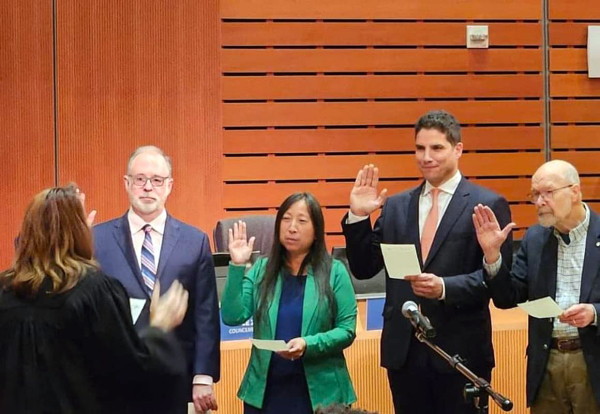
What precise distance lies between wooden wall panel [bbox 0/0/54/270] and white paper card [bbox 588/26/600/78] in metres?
4.28

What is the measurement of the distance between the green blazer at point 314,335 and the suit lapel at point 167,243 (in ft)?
0.76

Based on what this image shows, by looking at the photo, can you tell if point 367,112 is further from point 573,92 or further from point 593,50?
Result: point 593,50

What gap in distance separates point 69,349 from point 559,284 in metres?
1.74

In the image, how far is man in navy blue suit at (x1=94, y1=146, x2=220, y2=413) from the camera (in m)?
2.72

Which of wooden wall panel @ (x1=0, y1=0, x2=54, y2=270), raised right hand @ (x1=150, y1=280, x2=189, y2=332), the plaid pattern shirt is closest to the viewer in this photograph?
raised right hand @ (x1=150, y1=280, x2=189, y2=332)

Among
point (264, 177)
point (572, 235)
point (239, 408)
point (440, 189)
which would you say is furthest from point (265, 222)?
point (572, 235)

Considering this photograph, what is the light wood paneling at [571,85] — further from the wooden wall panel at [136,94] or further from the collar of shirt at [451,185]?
the collar of shirt at [451,185]

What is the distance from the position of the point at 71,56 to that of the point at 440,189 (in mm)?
3755

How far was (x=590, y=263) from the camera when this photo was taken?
2.74 metres

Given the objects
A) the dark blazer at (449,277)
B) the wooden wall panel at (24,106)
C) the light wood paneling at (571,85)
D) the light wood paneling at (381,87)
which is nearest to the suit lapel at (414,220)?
the dark blazer at (449,277)

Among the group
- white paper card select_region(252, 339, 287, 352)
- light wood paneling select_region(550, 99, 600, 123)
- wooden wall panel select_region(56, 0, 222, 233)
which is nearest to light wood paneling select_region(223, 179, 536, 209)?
wooden wall panel select_region(56, 0, 222, 233)

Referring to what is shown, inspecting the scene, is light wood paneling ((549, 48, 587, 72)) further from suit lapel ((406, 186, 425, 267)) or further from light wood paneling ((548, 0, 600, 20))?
suit lapel ((406, 186, 425, 267))

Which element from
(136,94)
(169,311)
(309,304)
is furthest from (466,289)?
(136,94)

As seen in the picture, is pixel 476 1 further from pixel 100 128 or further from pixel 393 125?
pixel 100 128
